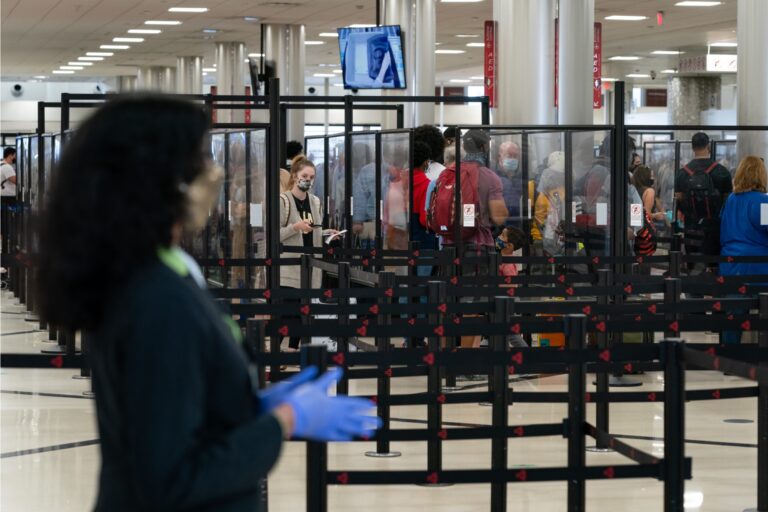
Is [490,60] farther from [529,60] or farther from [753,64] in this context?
[753,64]

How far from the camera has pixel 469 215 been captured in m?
10.5

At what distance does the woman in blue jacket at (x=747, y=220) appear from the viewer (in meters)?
10.8

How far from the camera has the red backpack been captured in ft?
34.4

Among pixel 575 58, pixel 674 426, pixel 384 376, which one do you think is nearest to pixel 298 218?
pixel 384 376

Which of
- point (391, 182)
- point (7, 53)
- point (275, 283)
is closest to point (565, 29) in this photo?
point (391, 182)

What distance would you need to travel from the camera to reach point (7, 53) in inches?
1444

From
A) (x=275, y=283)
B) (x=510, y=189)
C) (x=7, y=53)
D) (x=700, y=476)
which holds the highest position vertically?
(x=7, y=53)

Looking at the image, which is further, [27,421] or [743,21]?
[743,21]

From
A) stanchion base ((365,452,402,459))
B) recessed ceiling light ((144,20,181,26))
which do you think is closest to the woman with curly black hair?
stanchion base ((365,452,402,459))

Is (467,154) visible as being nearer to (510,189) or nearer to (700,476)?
(510,189)

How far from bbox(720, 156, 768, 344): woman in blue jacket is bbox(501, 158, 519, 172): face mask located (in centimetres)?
198

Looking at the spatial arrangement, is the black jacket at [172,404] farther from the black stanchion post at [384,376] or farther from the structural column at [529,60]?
the structural column at [529,60]

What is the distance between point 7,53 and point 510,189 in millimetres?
29224

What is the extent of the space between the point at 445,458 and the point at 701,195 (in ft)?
18.6
